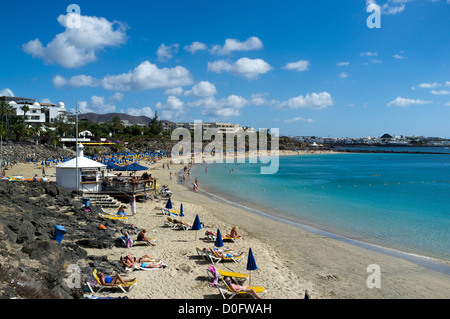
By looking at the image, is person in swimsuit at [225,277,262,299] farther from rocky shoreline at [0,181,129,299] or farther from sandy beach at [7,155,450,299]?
rocky shoreline at [0,181,129,299]

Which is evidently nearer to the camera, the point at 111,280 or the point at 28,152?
the point at 111,280

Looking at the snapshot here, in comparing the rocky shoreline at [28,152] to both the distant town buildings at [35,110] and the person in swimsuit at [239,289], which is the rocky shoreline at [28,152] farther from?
the person in swimsuit at [239,289]

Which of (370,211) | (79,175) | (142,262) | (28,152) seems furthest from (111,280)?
(28,152)

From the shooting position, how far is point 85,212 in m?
15.3

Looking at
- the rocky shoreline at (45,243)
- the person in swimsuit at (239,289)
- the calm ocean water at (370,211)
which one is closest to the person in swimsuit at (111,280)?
the rocky shoreline at (45,243)

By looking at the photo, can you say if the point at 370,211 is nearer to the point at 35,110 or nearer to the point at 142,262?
the point at 142,262

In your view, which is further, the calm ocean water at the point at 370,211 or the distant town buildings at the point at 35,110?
the distant town buildings at the point at 35,110

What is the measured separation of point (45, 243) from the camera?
9.26 metres

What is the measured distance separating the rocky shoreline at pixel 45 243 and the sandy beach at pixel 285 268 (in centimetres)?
97

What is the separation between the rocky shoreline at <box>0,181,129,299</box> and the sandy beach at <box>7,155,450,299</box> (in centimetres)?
97

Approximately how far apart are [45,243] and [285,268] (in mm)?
8085

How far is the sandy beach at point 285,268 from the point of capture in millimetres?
9539
